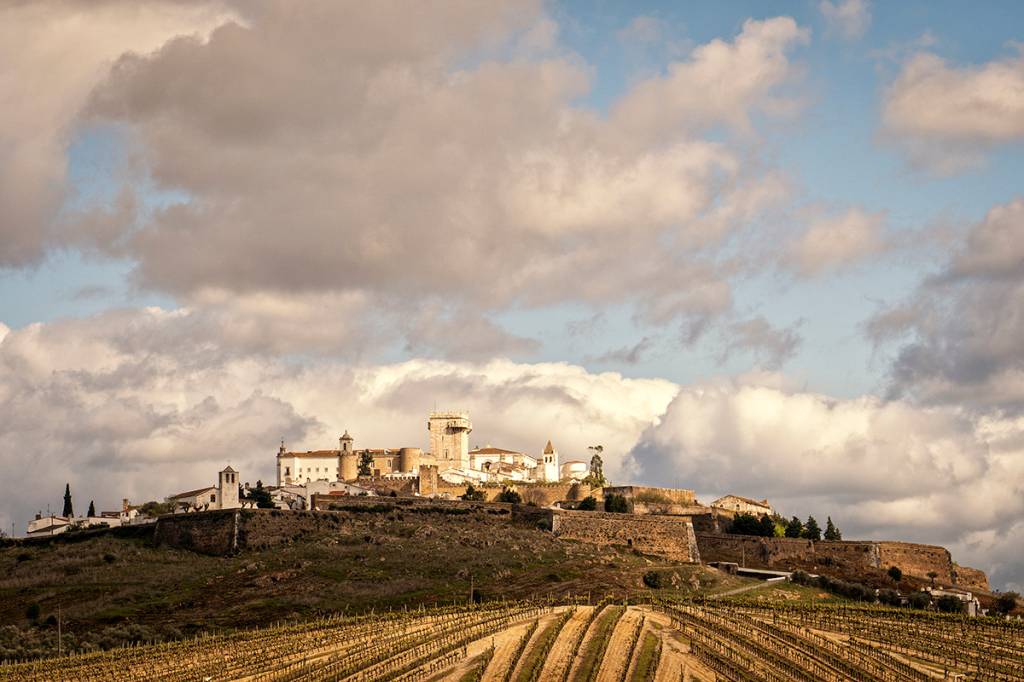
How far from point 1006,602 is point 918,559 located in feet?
47.6

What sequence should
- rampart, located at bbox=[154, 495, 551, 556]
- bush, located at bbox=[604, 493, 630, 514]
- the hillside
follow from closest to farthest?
the hillside < rampart, located at bbox=[154, 495, 551, 556] < bush, located at bbox=[604, 493, 630, 514]

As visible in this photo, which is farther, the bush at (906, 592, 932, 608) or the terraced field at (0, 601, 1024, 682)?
the bush at (906, 592, 932, 608)

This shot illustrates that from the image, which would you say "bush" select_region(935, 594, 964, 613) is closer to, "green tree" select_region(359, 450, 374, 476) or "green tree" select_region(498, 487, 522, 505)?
"green tree" select_region(498, 487, 522, 505)

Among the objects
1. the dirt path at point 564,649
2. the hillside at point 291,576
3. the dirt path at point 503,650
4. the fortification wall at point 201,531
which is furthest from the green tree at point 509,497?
→ the dirt path at point 503,650

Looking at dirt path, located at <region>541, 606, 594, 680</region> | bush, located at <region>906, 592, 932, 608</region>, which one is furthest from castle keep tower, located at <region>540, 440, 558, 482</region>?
dirt path, located at <region>541, 606, 594, 680</region>

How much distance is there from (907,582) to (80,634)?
57512mm

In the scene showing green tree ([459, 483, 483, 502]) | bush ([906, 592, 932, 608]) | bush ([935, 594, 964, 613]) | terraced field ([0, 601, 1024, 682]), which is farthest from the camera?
green tree ([459, 483, 483, 502])

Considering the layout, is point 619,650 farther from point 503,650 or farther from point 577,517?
point 577,517

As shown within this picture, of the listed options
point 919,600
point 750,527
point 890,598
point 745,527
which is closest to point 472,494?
point 745,527

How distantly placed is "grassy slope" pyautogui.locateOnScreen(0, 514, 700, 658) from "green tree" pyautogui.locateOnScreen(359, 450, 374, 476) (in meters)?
35.0

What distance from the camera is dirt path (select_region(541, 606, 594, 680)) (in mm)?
58781

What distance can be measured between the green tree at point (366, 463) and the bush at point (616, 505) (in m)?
28.0

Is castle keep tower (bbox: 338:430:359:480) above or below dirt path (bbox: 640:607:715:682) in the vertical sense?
above

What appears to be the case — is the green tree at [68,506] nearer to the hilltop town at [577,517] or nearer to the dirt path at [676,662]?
the hilltop town at [577,517]
